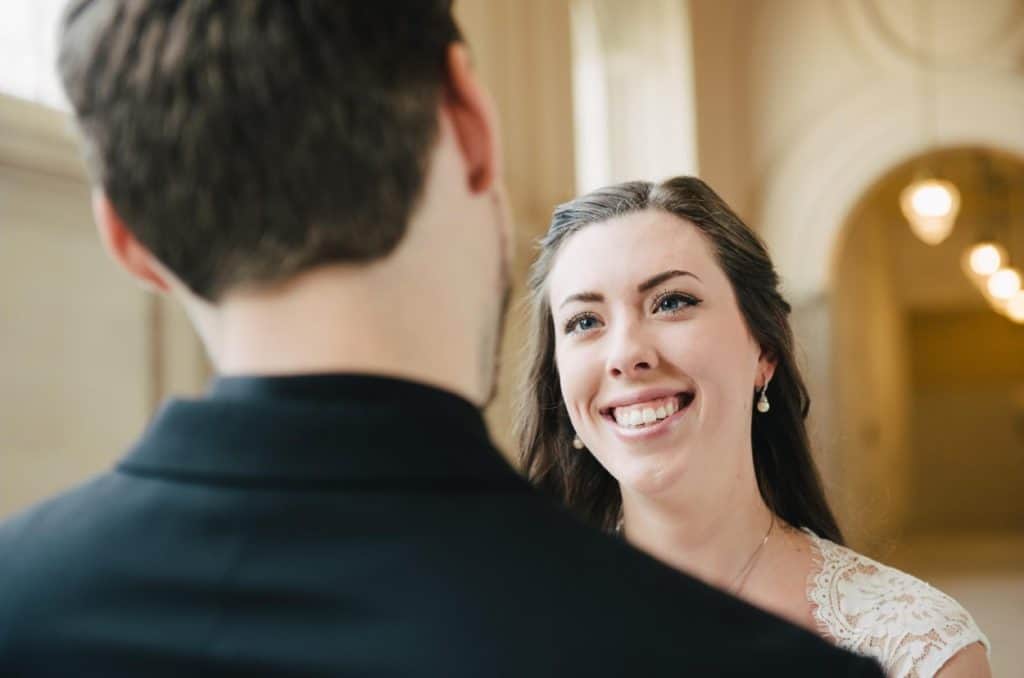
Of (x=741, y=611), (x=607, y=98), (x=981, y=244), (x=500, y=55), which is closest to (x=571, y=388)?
(x=741, y=611)

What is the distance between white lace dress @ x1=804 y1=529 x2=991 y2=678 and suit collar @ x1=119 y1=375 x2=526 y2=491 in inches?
64.6

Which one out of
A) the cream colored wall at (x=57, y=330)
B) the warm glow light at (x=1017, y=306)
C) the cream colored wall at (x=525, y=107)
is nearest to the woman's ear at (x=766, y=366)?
the cream colored wall at (x=57, y=330)

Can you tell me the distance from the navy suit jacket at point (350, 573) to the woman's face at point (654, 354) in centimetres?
160

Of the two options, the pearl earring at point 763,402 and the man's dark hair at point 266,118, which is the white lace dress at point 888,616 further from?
the man's dark hair at point 266,118

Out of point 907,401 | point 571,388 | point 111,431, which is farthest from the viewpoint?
point 907,401

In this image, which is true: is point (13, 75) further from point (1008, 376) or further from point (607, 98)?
point (1008, 376)

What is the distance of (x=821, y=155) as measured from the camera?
1357 centimetres

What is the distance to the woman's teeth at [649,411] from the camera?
2596 mm

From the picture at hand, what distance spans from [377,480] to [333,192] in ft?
0.74

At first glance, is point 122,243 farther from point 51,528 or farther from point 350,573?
point 350,573

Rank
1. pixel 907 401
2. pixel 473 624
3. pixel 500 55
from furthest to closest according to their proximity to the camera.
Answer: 1. pixel 907 401
2. pixel 500 55
3. pixel 473 624

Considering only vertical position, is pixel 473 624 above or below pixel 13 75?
below

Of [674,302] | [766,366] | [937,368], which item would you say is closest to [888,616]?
[766,366]

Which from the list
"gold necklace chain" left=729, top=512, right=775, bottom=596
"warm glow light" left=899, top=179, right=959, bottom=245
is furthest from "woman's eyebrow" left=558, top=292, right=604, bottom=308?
"warm glow light" left=899, top=179, right=959, bottom=245
